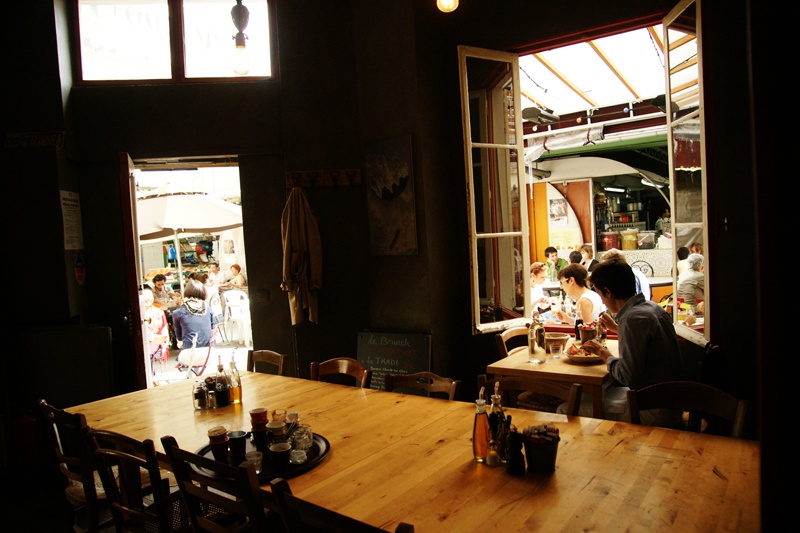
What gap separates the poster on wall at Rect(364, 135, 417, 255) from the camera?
4.21m

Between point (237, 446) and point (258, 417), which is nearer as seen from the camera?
point (237, 446)

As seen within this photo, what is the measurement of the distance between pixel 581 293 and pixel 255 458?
10.8ft

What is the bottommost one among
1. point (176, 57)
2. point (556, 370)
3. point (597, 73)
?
point (556, 370)

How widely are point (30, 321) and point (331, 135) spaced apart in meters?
2.83

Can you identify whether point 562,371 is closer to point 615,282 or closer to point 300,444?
point 615,282

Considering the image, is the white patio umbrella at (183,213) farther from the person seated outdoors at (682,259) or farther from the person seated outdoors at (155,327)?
the person seated outdoors at (682,259)

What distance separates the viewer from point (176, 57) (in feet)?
15.3

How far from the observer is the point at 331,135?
4.59 metres

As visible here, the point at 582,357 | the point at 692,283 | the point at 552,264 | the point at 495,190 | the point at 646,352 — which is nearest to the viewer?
the point at 646,352

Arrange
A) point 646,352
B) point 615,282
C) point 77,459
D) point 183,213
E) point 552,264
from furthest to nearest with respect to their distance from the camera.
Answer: point 552,264 → point 183,213 → point 615,282 → point 646,352 → point 77,459

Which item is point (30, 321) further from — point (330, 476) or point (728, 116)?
point (728, 116)

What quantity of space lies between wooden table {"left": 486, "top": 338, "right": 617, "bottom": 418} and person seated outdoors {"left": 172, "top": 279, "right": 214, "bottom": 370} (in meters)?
4.14

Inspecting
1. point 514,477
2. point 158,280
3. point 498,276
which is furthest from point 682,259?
point 158,280

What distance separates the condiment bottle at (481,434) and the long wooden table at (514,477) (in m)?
0.04
